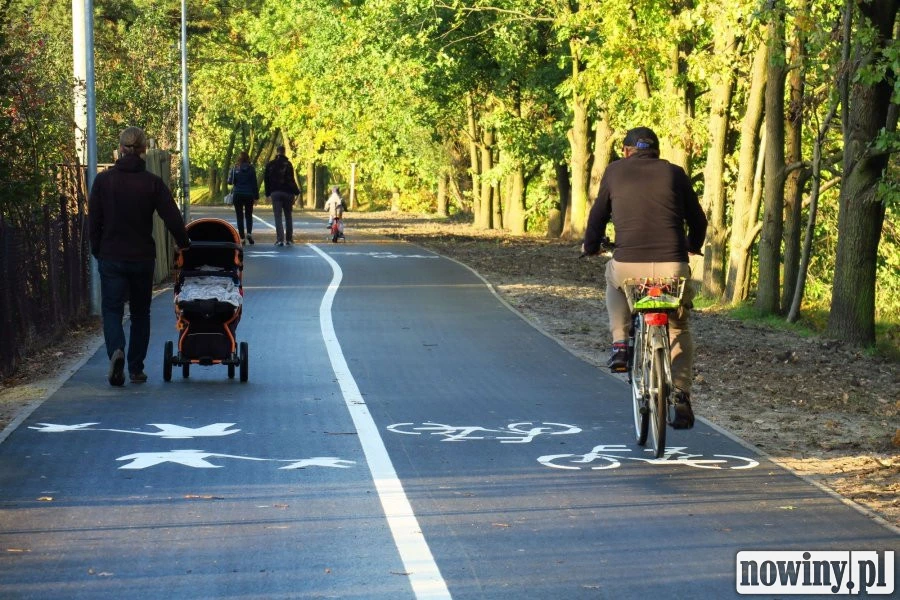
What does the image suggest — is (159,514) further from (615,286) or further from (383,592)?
(615,286)

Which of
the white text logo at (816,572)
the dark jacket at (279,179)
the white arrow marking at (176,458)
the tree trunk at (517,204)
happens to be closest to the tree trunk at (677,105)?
the dark jacket at (279,179)

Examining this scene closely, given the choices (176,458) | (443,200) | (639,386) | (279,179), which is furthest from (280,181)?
(443,200)

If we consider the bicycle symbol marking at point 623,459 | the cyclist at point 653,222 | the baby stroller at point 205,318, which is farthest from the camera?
the baby stroller at point 205,318

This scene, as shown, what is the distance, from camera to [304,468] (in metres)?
9.00

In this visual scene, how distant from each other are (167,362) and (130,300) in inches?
24.0

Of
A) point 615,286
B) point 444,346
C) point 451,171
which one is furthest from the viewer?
point 451,171

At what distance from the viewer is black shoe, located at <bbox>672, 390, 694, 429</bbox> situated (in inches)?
372

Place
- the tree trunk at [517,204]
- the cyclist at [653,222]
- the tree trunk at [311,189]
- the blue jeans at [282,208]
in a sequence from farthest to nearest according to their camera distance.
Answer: the tree trunk at [311,189] → the tree trunk at [517,204] → the blue jeans at [282,208] → the cyclist at [653,222]

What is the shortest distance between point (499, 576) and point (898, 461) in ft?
13.1

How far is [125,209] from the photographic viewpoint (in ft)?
41.3

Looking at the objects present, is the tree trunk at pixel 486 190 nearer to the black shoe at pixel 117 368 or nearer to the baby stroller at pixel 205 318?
the baby stroller at pixel 205 318

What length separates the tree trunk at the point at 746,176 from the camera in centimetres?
2266

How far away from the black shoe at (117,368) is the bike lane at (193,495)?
4.2 inches

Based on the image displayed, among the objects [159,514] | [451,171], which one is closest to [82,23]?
[159,514]
